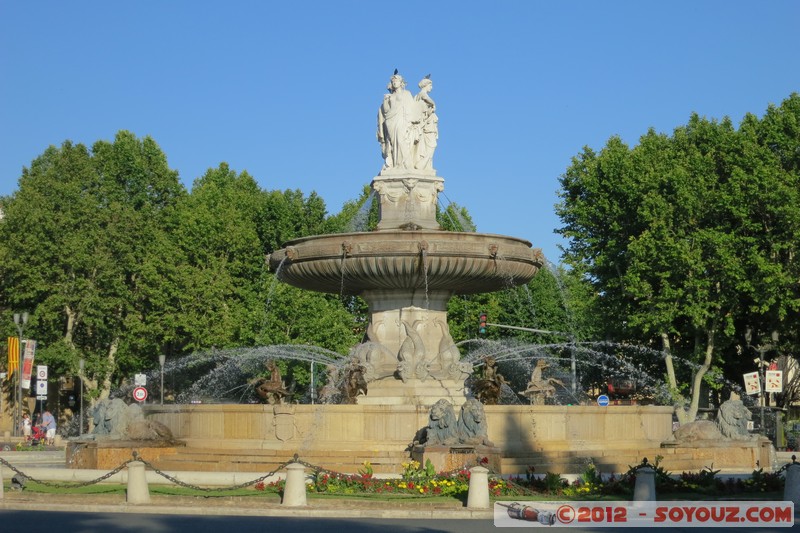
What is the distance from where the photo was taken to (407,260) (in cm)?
2534

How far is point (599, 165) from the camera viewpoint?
48594mm

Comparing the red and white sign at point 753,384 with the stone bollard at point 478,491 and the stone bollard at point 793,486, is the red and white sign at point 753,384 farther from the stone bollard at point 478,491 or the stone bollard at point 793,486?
the stone bollard at point 478,491

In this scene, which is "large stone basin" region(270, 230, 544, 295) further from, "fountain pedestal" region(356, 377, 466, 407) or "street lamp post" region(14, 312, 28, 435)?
"street lamp post" region(14, 312, 28, 435)

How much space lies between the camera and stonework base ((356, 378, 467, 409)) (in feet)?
82.8

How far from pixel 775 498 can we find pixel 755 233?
86.1 feet

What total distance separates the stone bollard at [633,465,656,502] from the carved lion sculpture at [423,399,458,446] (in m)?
3.83

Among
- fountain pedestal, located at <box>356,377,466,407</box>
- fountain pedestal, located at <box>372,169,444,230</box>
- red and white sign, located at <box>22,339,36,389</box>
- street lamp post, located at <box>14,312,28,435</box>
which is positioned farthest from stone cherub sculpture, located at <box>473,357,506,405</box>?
street lamp post, located at <box>14,312,28,435</box>

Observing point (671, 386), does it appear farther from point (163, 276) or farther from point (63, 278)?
→ point (63, 278)

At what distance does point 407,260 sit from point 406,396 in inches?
100

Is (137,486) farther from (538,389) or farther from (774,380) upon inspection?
(774,380)

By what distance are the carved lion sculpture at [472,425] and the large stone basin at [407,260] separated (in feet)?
14.4

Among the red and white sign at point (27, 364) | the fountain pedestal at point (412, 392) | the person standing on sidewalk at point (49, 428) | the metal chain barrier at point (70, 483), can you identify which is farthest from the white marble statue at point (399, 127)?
the red and white sign at point (27, 364)

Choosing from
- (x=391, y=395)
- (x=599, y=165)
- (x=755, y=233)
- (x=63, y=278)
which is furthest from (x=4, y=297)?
(x=391, y=395)

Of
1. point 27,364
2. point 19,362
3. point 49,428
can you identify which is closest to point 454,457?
point 49,428
